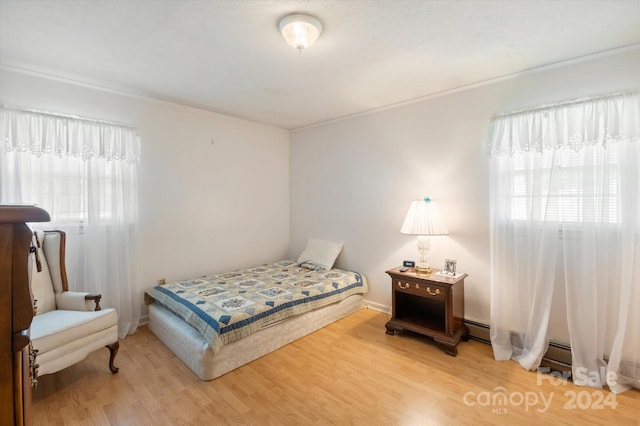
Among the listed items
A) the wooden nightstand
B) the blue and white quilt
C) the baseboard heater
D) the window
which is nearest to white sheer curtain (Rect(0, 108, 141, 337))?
the blue and white quilt

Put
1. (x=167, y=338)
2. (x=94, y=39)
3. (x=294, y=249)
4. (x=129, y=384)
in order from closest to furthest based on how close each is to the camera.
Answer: (x=94, y=39)
(x=129, y=384)
(x=167, y=338)
(x=294, y=249)

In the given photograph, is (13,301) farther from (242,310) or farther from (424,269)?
(424,269)

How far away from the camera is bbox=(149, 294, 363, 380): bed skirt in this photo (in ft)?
7.50

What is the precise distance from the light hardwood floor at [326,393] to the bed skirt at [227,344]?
0.25 feet

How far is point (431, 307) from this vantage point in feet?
10.3

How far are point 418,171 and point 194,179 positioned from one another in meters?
2.65

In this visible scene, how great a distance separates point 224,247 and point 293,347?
5.74 feet

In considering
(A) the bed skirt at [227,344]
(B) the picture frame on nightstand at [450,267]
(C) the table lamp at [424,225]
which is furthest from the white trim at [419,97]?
(A) the bed skirt at [227,344]

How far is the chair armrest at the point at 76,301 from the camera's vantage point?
93.7 inches

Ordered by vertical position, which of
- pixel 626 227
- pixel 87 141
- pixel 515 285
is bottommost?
pixel 515 285

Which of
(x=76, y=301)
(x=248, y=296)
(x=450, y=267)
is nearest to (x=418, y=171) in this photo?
(x=450, y=267)

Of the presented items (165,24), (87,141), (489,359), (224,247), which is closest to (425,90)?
(165,24)

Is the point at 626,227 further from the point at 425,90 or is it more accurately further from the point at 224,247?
the point at 224,247

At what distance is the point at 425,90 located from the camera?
305 centimetres
